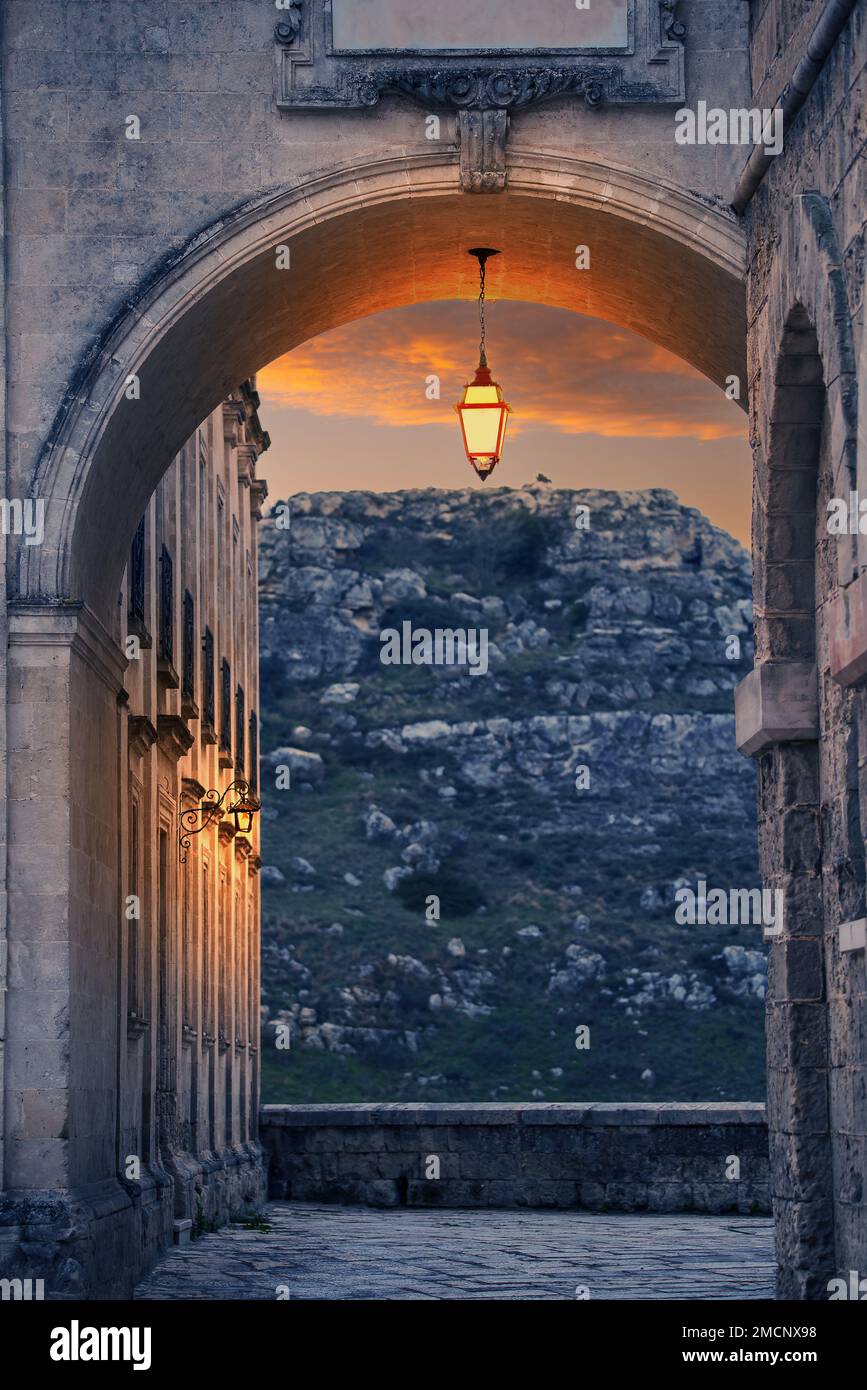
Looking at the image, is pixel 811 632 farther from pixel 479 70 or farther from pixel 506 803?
pixel 506 803

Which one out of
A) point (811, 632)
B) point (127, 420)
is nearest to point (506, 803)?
point (127, 420)

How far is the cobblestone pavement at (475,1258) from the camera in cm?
1335

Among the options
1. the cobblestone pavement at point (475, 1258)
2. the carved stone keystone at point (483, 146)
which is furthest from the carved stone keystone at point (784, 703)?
the cobblestone pavement at point (475, 1258)

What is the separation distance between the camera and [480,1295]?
13.0m

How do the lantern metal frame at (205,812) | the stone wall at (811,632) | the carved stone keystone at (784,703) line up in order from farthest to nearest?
the lantern metal frame at (205,812), the carved stone keystone at (784,703), the stone wall at (811,632)

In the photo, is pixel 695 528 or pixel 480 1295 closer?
pixel 480 1295

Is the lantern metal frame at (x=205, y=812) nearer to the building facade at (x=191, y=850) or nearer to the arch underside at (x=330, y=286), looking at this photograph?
the building facade at (x=191, y=850)

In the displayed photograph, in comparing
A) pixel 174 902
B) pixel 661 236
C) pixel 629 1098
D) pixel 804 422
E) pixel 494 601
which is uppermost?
pixel 494 601

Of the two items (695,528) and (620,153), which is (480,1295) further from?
(695,528)

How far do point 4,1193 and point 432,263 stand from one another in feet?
19.9

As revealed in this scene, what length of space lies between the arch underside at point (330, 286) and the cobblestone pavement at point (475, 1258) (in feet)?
15.1
